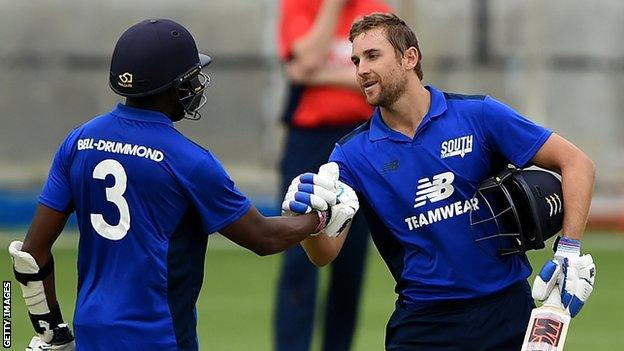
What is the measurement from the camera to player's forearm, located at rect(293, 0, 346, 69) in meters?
7.28

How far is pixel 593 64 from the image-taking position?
55.2 feet

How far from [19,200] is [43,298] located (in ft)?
31.6

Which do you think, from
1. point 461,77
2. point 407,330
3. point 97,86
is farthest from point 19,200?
point 407,330

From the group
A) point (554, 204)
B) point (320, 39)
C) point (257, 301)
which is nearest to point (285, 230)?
point (554, 204)

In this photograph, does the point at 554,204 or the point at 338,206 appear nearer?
the point at 338,206

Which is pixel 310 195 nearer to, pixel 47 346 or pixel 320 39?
pixel 47 346

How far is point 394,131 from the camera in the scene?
5594 mm

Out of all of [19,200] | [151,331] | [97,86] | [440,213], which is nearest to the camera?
[151,331]

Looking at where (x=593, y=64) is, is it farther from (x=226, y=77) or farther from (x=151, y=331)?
(x=151, y=331)

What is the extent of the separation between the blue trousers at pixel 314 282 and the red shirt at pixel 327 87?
0.07m

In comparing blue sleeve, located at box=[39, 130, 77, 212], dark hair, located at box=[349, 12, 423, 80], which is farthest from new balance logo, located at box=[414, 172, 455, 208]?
blue sleeve, located at box=[39, 130, 77, 212]

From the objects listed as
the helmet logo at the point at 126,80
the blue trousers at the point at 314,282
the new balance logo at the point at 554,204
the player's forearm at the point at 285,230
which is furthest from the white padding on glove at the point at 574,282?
the blue trousers at the point at 314,282

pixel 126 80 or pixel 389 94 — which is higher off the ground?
pixel 126 80

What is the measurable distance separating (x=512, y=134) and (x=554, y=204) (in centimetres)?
32
